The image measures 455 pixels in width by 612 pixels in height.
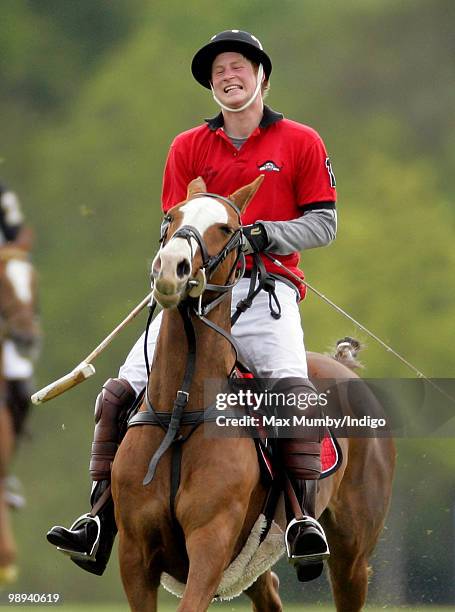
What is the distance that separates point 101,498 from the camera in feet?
14.8

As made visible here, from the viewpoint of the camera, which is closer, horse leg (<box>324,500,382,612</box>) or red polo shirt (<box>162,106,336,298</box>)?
red polo shirt (<box>162,106,336,298</box>)

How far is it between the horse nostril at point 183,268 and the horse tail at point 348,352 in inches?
117

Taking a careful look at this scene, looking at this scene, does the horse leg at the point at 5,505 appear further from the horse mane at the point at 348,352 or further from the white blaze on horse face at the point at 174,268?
the horse mane at the point at 348,352

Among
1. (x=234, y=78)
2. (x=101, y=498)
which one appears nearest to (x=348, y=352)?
(x=234, y=78)

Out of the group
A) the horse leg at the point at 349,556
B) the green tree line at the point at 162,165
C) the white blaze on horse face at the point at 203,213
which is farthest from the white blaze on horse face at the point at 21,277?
the green tree line at the point at 162,165

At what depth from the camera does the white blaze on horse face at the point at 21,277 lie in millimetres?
1262

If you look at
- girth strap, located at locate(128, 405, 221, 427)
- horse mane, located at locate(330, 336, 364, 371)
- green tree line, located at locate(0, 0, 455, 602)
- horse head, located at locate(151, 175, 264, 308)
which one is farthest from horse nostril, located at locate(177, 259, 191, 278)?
green tree line, located at locate(0, 0, 455, 602)

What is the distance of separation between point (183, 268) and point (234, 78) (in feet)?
4.57

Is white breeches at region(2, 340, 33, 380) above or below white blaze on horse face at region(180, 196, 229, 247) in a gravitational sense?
below

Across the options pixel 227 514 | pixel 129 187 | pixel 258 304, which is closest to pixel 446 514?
pixel 129 187

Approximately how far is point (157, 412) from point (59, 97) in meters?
8.98

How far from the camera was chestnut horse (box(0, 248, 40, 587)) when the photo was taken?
48.9 inches

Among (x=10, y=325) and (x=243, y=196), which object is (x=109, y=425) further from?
(x=10, y=325)
